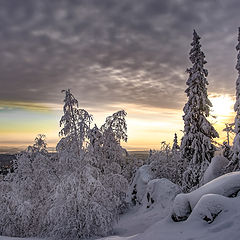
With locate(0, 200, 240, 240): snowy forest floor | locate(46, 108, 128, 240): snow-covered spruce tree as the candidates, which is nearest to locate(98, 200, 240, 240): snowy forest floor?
locate(0, 200, 240, 240): snowy forest floor

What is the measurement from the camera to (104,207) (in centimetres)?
A: 1572

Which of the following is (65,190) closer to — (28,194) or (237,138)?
(28,194)

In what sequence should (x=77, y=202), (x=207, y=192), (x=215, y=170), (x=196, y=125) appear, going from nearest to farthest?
(x=207, y=192) < (x=77, y=202) < (x=215, y=170) < (x=196, y=125)

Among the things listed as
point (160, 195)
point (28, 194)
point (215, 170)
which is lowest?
point (160, 195)

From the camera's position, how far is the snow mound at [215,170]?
1841 centimetres

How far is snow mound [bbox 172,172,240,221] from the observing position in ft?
33.9

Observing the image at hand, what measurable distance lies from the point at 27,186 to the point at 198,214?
1341cm

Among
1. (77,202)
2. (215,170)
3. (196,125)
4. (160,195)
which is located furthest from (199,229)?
(196,125)

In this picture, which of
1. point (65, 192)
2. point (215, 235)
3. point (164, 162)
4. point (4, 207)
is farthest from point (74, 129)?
point (164, 162)

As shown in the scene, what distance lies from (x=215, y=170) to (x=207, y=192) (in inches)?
336

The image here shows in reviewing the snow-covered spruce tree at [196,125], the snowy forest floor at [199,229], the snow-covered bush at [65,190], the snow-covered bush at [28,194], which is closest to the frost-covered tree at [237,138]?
the snow-covered spruce tree at [196,125]

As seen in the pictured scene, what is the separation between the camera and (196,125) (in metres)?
22.9

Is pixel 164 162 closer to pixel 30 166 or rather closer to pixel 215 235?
pixel 30 166

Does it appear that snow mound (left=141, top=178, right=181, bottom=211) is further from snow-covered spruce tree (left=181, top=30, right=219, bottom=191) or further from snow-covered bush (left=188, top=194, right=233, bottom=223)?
snow-covered bush (left=188, top=194, right=233, bottom=223)
